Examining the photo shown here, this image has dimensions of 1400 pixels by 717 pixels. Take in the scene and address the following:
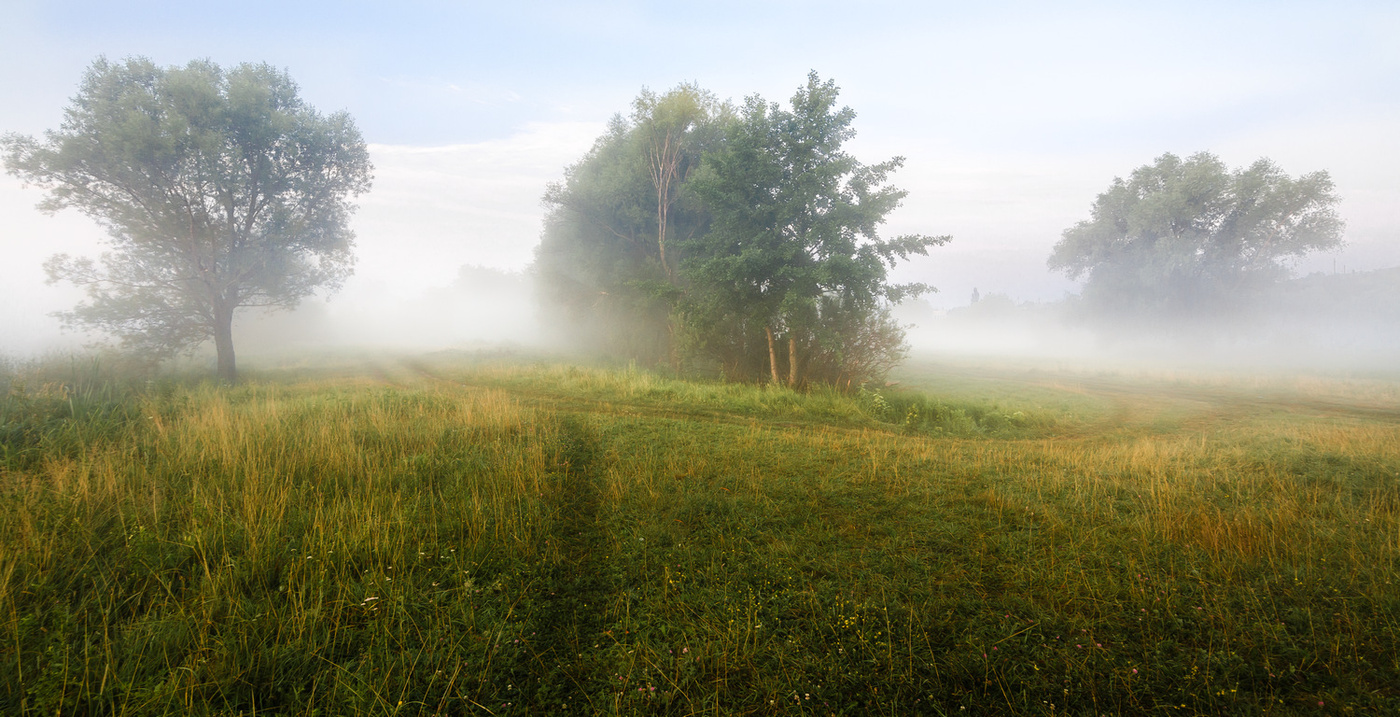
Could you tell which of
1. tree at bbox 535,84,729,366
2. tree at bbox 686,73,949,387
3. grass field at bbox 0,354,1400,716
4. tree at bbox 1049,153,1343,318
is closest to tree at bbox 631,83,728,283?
tree at bbox 535,84,729,366

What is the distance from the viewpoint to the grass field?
9.48 ft

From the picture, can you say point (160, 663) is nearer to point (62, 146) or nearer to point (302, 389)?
point (302, 389)

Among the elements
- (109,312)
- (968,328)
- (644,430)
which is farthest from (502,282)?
(968,328)

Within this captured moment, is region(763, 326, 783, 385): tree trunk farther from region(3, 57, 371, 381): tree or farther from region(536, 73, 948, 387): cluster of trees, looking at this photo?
region(3, 57, 371, 381): tree

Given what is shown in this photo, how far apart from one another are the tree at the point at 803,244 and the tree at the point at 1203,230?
110ft

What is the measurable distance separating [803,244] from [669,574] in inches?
515

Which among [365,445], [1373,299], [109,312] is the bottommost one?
[365,445]

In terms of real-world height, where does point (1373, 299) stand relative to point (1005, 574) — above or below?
above

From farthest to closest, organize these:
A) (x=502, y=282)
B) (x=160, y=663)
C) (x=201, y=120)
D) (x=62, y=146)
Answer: (x=502, y=282)
(x=201, y=120)
(x=62, y=146)
(x=160, y=663)

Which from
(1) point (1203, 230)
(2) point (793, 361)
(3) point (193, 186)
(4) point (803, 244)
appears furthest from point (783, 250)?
(1) point (1203, 230)

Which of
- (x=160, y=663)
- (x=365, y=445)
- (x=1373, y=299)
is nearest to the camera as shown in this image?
(x=160, y=663)

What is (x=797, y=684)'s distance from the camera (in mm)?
2957

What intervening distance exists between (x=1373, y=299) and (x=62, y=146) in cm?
9045

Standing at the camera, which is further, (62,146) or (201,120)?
(201,120)
